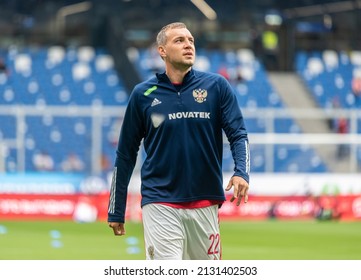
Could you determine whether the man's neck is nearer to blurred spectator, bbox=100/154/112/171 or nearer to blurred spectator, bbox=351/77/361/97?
blurred spectator, bbox=100/154/112/171

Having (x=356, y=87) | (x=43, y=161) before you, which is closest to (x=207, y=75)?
(x=43, y=161)

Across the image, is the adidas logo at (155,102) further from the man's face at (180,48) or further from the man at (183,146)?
the man's face at (180,48)

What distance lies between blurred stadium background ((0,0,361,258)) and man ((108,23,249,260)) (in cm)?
1433

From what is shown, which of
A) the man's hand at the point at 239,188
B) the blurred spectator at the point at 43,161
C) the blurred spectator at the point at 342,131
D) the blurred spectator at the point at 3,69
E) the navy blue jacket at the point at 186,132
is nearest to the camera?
the man's hand at the point at 239,188

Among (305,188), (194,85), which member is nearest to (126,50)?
(305,188)

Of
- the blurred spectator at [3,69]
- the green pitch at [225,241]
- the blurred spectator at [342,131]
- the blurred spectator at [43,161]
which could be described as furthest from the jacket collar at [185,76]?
the blurred spectator at [3,69]

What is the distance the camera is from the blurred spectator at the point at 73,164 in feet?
97.5

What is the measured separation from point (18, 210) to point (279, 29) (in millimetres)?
17624

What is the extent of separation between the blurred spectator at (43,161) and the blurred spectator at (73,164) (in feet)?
1.31

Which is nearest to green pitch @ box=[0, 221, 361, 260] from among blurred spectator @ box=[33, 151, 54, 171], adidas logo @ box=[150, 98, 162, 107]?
blurred spectator @ box=[33, 151, 54, 171]

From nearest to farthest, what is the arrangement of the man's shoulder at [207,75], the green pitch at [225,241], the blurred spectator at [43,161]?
the man's shoulder at [207,75] → the green pitch at [225,241] → the blurred spectator at [43,161]

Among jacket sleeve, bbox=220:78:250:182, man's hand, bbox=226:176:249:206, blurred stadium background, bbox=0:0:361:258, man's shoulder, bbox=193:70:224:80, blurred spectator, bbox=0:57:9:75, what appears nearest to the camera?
man's hand, bbox=226:176:249:206

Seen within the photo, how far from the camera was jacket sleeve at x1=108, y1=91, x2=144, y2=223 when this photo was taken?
8320 millimetres

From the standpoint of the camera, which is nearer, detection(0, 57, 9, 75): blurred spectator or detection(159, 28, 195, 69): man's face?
detection(159, 28, 195, 69): man's face
